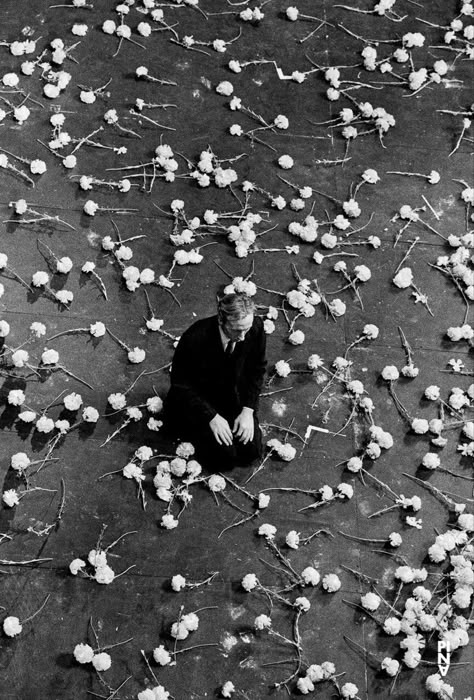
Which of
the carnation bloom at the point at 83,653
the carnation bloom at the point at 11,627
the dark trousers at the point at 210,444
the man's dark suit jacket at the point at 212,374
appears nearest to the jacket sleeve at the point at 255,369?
the man's dark suit jacket at the point at 212,374

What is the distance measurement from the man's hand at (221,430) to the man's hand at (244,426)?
0.06m

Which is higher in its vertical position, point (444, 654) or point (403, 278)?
point (403, 278)

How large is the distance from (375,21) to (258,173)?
136cm

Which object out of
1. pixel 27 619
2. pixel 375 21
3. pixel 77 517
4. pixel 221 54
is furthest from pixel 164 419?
pixel 375 21

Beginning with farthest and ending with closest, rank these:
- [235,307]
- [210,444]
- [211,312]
Result: [211,312], [210,444], [235,307]

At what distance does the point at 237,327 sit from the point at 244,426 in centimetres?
50

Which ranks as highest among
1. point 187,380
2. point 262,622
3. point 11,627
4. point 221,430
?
point 187,380

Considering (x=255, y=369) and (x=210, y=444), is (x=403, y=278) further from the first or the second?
(x=210, y=444)

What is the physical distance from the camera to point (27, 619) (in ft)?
13.5

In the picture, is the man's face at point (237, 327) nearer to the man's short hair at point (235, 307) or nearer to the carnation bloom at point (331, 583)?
the man's short hair at point (235, 307)

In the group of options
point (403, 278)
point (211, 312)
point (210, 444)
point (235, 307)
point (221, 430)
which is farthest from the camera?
point (403, 278)

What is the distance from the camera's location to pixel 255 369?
170 inches

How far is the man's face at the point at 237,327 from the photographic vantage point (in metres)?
4.02

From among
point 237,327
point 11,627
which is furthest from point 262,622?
point 237,327
